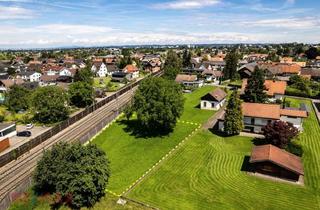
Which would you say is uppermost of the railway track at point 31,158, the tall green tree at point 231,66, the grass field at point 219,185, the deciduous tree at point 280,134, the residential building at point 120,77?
the tall green tree at point 231,66

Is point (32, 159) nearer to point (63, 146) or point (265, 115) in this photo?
point (63, 146)

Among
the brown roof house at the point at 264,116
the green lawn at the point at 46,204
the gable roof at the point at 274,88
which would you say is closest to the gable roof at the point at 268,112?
the brown roof house at the point at 264,116

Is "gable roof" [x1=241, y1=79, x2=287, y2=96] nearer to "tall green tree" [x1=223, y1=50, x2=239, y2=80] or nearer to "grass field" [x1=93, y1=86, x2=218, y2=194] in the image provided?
"grass field" [x1=93, y1=86, x2=218, y2=194]

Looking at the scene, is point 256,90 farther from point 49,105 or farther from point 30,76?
point 30,76

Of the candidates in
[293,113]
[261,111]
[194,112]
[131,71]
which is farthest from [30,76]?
[293,113]

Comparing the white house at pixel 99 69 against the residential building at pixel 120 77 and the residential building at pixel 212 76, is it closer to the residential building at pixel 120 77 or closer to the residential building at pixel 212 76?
the residential building at pixel 120 77

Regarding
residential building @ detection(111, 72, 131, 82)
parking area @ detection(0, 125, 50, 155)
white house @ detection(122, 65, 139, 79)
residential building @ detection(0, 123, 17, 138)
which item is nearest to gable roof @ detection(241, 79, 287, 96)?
parking area @ detection(0, 125, 50, 155)
